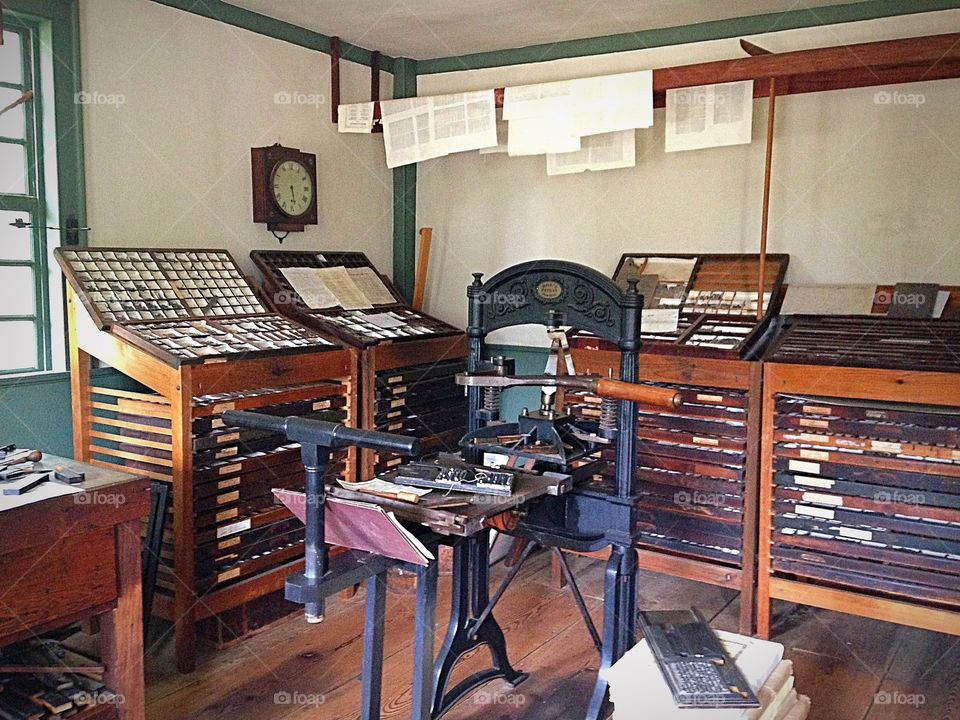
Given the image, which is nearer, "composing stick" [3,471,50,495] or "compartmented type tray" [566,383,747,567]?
"composing stick" [3,471,50,495]

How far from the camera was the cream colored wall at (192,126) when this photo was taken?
12.7 ft

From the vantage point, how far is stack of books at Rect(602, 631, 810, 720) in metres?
2.17

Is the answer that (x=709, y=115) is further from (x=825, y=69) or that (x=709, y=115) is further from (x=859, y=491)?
(x=859, y=491)

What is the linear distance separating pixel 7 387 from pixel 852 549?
338 centimetres

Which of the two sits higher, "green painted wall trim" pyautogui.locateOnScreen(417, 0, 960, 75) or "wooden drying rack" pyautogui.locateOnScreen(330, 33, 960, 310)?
"green painted wall trim" pyautogui.locateOnScreen(417, 0, 960, 75)

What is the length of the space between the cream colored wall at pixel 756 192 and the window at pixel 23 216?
2.41 meters

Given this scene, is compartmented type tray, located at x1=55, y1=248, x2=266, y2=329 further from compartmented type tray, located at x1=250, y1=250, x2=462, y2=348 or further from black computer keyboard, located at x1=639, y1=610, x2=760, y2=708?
black computer keyboard, located at x1=639, y1=610, x2=760, y2=708

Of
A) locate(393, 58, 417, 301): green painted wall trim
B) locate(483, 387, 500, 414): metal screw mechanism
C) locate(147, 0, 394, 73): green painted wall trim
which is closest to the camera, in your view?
locate(483, 387, 500, 414): metal screw mechanism

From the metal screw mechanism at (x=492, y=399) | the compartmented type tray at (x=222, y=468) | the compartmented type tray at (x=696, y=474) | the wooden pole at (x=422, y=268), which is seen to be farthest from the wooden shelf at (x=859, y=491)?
the wooden pole at (x=422, y=268)

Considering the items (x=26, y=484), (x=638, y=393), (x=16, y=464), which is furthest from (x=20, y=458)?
(x=638, y=393)

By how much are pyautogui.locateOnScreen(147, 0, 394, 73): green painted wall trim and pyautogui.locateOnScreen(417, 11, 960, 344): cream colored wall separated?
51cm

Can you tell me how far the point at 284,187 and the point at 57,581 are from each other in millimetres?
2643

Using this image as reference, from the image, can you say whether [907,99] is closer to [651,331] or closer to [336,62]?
[651,331]

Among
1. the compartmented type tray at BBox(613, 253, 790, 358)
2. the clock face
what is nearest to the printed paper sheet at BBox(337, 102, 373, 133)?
the clock face
